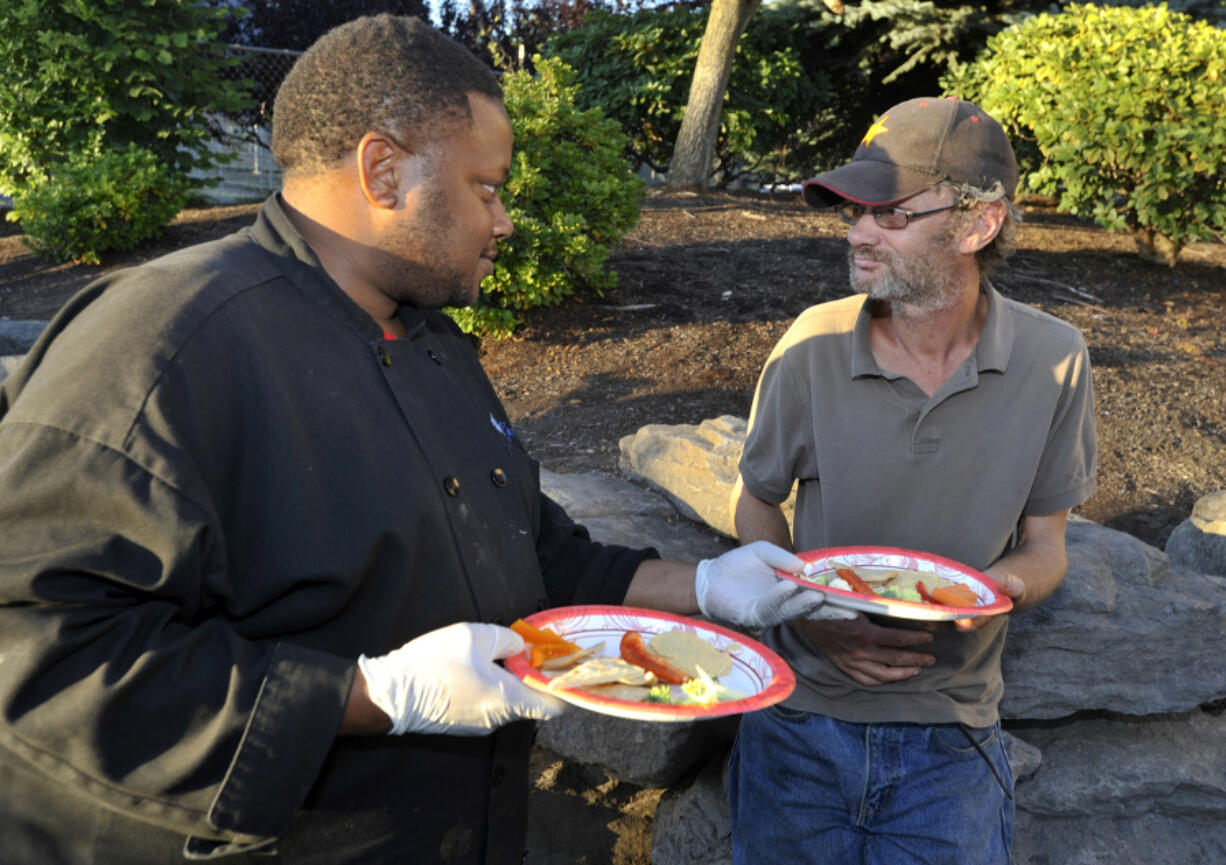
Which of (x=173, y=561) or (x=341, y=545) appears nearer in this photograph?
(x=173, y=561)

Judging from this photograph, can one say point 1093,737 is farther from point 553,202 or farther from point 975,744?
point 553,202

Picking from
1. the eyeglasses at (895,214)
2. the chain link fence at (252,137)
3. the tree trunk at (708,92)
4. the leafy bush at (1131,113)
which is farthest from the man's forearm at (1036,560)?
the chain link fence at (252,137)

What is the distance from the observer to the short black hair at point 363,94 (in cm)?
174

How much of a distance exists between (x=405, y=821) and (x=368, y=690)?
1.05 ft

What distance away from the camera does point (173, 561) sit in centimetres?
136

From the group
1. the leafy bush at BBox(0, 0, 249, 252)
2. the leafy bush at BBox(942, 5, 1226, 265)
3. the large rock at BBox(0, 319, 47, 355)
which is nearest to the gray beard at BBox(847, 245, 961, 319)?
the leafy bush at BBox(942, 5, 1226, 265)

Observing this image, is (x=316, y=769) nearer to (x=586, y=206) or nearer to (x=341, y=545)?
(x=341, y=545)

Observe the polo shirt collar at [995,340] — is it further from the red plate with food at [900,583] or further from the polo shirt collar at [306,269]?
the polo shirt collar at [306,269]

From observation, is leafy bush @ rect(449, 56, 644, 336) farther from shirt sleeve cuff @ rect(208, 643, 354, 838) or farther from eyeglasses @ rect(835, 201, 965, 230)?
shirt sleeve cuff @ rect(208, 643, 354, 838)

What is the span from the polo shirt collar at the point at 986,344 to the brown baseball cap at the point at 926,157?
30 centimetres

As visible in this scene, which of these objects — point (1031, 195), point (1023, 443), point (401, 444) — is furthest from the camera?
point (1031, 195)

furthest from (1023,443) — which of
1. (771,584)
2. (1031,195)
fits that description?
(1031,195)

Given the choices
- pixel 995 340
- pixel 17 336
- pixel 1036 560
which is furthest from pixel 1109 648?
pixel 17 336

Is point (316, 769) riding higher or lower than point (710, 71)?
lower
